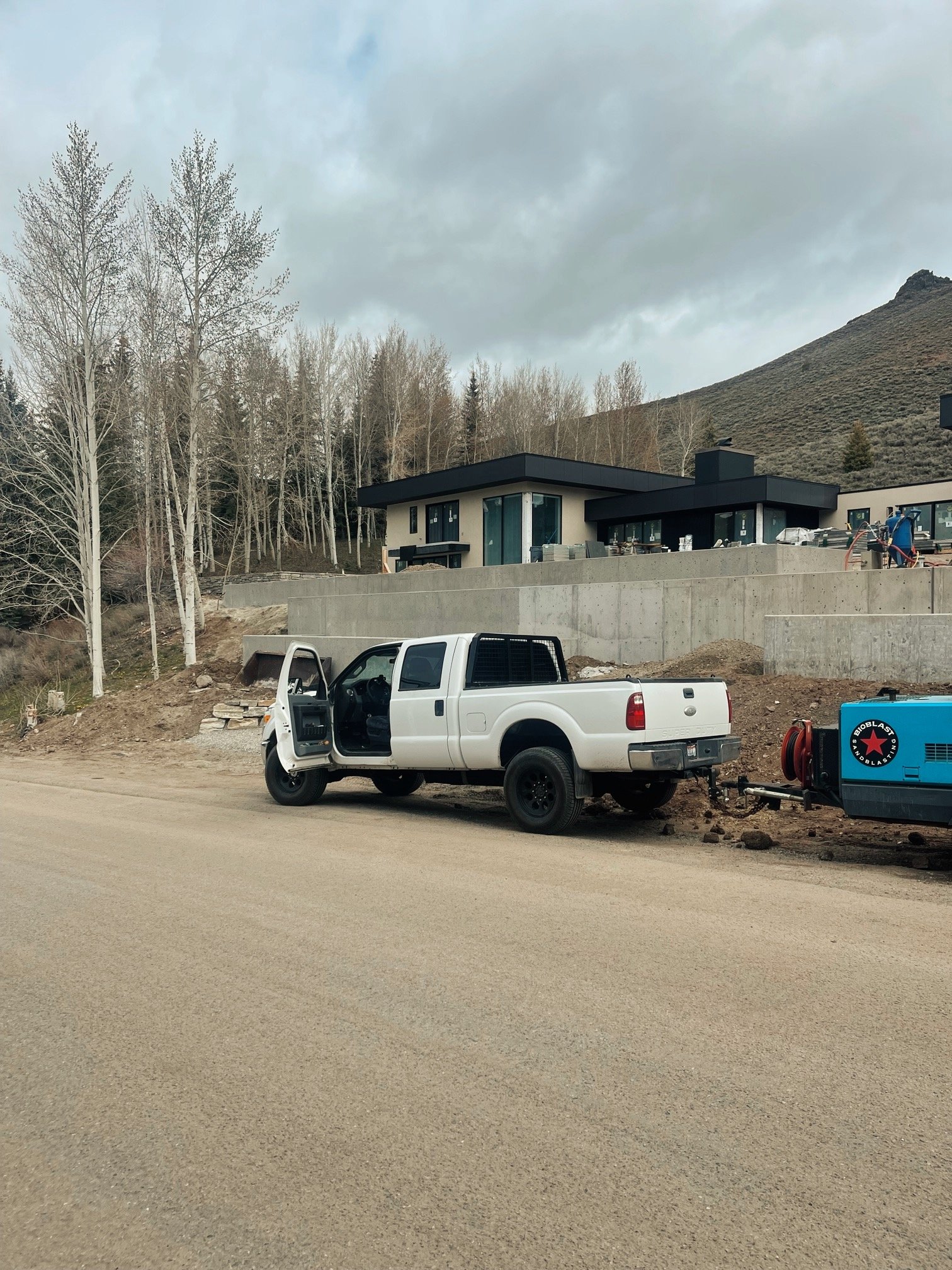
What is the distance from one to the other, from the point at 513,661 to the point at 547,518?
87.6ft

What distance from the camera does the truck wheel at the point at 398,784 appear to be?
12695 millimetres

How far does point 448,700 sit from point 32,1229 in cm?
776

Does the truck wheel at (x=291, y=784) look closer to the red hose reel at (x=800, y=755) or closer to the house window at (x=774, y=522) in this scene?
the red hose reel at (x=800, y=755)

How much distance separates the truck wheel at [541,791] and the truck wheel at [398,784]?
2868 millimetres

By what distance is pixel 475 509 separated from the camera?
128 ft

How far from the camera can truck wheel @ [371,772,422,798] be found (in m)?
12.7

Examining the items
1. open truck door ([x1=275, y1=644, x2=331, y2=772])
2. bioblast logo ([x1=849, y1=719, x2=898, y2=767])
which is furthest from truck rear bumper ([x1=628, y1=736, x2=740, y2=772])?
open truck door ([x1=275, y1=644, x2=331, y2=772])

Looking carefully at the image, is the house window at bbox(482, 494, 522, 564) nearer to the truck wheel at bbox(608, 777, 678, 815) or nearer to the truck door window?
the truck door window

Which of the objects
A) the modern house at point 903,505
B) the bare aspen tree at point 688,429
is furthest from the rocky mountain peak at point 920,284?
the modern house at point 903,505

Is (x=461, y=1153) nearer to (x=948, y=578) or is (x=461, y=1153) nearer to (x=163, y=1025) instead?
(x=163, y=1025)

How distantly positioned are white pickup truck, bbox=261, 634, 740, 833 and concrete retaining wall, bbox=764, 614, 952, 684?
12.7 feet

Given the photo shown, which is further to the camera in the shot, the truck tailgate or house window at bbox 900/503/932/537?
house window at bbox 900/503/932/537

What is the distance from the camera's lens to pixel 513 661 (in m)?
11.4

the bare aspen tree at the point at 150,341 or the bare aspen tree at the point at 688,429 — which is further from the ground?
the bare aspen tree at the point at 688,429
